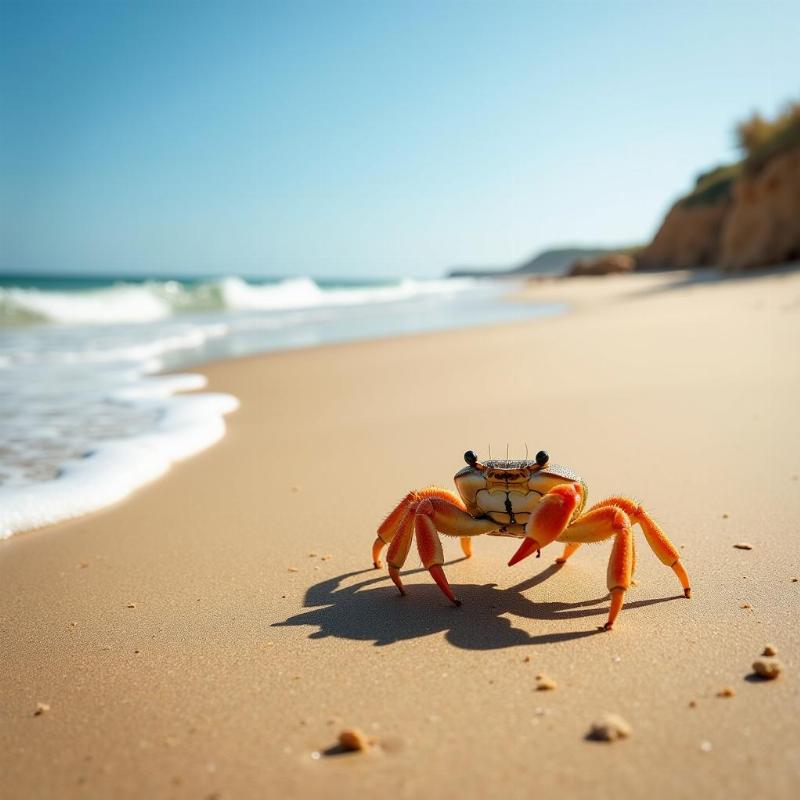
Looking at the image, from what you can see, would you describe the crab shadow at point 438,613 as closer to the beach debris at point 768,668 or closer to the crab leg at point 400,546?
the crab leg at point 400,546

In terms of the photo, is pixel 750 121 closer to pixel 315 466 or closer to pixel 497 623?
pixel 315 466

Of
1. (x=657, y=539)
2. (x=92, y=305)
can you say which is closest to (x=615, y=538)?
(x=657, y=539)

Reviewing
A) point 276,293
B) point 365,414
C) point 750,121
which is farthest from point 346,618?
point 276,293

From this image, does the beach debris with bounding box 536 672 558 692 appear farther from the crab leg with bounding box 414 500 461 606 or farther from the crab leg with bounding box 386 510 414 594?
the crab leg with bounding box 386 510 414 594

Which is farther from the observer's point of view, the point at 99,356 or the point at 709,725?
the point at 99,356

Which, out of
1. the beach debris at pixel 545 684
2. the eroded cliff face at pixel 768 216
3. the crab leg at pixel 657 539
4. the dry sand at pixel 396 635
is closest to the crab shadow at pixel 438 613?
the dry sand at pixel 396 635
